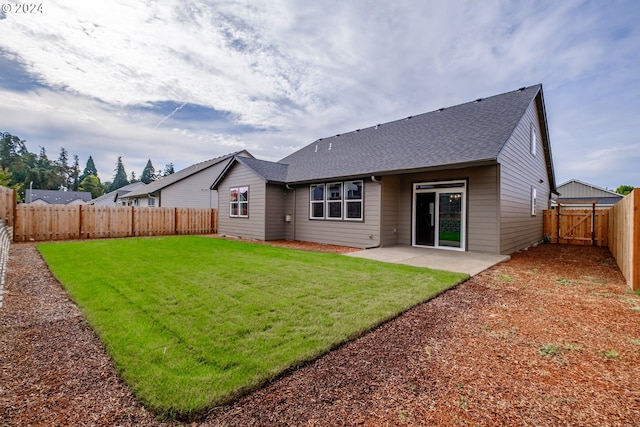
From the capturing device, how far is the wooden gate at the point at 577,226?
1182 cm

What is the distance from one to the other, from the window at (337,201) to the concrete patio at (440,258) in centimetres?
202

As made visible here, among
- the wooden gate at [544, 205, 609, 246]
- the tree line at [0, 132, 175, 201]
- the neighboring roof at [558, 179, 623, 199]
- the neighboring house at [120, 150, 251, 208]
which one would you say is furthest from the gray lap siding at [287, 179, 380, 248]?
the tree line at [0, 132, 175, 201]

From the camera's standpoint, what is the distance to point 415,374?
2.49 meters

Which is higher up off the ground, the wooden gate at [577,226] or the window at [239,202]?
the window at [239,202]

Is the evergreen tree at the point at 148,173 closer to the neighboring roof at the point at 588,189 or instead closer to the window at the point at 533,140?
the window at the point at 533,140

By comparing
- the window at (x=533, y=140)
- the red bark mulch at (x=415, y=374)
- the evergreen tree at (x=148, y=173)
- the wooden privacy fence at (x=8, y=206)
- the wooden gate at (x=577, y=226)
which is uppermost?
the evergreen tree at (x=148, y=173)

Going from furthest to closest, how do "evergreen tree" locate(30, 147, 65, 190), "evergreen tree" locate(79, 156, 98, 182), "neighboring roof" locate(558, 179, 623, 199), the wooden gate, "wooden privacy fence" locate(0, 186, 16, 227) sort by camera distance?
"evergreen tree" locate(79, 156, 98, 182), "evergreen tree" locate(30, 147, 65, 190), "neighboring roof" locate(558, 179, 623, 199), the wooden gate, "wooden privacy fence" locate(0, 186, 16, 227)

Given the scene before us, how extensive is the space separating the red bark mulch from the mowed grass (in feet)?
0.51

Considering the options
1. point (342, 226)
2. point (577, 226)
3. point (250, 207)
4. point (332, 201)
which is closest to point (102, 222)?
point (250, 207)

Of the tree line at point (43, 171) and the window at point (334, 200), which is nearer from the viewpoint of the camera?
the window at point (334, 200)

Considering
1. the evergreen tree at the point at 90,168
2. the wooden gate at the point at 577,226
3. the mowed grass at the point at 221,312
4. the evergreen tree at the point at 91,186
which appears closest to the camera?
the mowed grass at the point at 221,312

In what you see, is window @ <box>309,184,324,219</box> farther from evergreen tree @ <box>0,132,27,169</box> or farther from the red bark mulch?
evergreen tree @ <box>0,132,27,169</box>

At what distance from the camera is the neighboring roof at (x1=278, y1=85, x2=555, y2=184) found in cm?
859

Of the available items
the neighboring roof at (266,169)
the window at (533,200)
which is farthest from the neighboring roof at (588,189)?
the neighboring roof at (266,169)
